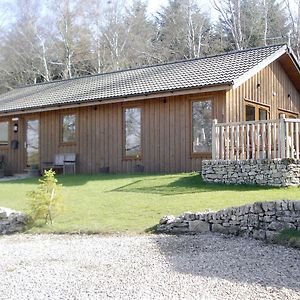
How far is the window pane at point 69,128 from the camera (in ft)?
56.0

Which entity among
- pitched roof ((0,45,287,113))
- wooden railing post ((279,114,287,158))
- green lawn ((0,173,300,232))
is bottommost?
green lawn ((0,173,300,232))

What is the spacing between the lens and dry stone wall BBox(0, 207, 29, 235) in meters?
7.95

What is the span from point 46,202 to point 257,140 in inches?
212

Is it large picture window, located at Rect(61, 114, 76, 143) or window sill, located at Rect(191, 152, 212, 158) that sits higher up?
large picture window, located at Rect(61, 114, 76, 143)

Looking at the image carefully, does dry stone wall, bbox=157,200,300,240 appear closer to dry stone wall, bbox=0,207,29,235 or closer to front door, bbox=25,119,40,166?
dry stone wall, bbox=0,207,29,235

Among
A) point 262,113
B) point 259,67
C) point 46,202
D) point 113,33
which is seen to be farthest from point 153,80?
point 113,33

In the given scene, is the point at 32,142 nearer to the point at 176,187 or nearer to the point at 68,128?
the point at 68,128

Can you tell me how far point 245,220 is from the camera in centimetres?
673

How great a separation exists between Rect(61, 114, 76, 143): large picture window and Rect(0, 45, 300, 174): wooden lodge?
4cm

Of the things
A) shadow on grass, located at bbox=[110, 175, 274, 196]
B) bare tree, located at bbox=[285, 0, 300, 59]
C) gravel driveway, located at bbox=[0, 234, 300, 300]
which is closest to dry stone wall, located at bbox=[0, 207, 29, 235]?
gravel driveway, located at bbox=[0, 234, 300, 300]

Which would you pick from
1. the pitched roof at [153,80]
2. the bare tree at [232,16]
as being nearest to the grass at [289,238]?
the pitched roof at [153,80]

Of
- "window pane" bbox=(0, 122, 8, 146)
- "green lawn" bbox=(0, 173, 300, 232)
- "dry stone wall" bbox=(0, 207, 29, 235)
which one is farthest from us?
"window pane" bbox=(0, 122, 8, 146)

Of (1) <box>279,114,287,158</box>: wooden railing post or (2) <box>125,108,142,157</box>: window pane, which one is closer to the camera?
(1) <box>279,114,287,158</box>: wooden railing post

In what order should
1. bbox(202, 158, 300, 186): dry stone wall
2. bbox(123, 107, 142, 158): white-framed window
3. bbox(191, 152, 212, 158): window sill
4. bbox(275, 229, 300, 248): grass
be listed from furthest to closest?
bbox(123, 107, 142, 158): white-framed window → bbox(191, 152, 212, 158): window sill → bbox(202, 158, 300, 186): dry stone wall → bbox(275, 229, 300, 248): grass
